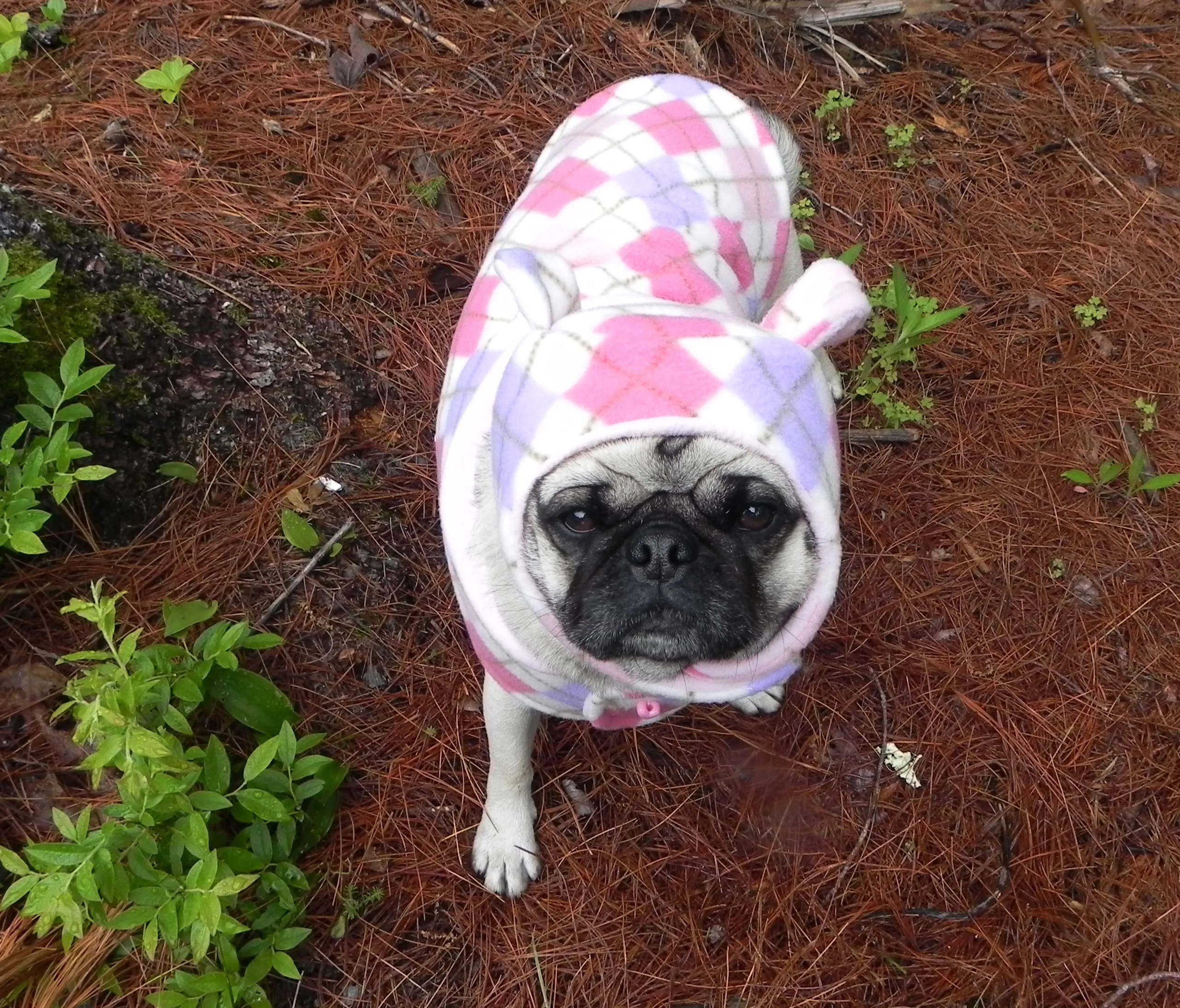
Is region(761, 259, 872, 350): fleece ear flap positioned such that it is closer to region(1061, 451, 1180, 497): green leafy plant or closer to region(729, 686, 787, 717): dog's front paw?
region(729, 686, 787, 717): dog's front paw

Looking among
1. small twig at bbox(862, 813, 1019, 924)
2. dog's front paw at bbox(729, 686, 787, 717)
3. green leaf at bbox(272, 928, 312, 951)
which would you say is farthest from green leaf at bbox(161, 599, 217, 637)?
small twig at bbox(862, 813, 1019, 924)

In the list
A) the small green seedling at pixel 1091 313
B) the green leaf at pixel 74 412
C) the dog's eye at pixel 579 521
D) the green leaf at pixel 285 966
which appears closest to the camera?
the dog's eye at pixel 579 521

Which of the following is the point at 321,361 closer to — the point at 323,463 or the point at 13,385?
the point at 323,463

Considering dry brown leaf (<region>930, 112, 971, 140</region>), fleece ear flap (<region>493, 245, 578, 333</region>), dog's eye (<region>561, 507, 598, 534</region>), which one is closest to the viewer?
fleece ear flap (<region>493, 245, 578, 333</region>)

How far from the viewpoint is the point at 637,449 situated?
5.37 feet

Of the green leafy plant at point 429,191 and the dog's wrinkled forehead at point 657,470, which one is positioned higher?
the dog's wrinkled forehead at point 657,470

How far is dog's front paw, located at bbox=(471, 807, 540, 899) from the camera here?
2.48 meters

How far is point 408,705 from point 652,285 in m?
1.57

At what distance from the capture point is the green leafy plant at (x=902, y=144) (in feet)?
12.4

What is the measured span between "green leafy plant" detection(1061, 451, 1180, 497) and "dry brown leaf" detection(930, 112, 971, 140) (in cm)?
176

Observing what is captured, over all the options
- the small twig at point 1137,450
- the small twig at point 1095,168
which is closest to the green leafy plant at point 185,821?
the small twig at point 1137,450

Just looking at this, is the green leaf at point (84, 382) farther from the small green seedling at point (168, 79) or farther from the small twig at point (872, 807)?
the small twig at point (872, 807)

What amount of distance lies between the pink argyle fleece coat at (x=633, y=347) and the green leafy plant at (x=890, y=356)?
0.75m

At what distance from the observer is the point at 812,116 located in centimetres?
386
